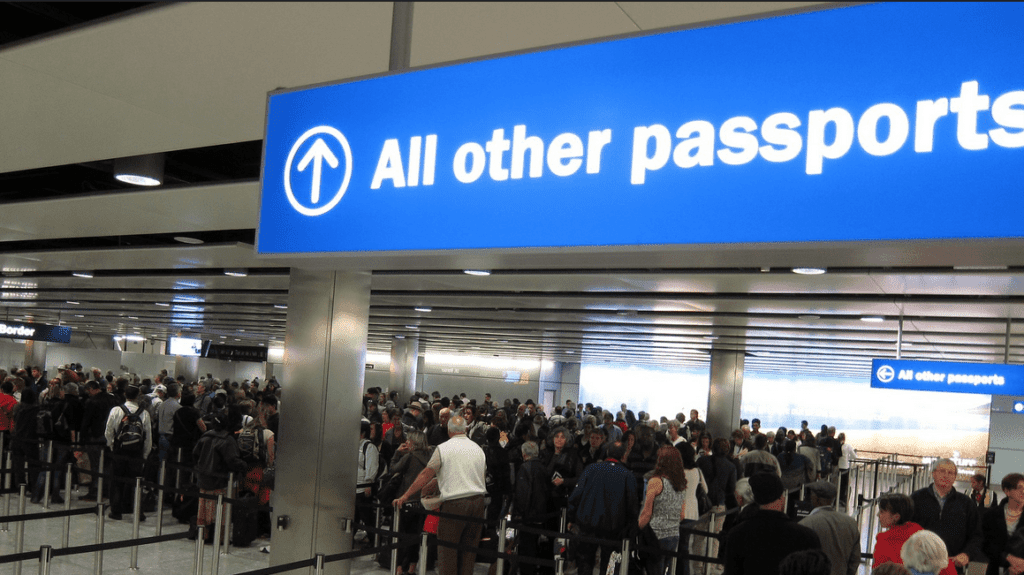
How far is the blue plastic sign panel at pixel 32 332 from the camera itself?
23016 mm

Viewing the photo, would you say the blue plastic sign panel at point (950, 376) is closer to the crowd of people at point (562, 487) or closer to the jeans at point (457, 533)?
the crowd of people at point (562, 487)

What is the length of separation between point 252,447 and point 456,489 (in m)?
Result: 4.05

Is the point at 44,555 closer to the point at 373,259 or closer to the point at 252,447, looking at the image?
the point at 373,259

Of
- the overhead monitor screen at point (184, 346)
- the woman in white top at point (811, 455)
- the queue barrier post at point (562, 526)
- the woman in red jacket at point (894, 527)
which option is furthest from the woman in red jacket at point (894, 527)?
the overhead monitor screen at point (184, 346)

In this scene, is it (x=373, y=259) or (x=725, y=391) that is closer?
(x=373, y=259)

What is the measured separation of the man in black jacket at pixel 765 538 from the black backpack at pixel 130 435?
31.1 feet

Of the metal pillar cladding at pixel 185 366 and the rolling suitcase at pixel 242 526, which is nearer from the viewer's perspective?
the rolling suitcase at pixel 242 526

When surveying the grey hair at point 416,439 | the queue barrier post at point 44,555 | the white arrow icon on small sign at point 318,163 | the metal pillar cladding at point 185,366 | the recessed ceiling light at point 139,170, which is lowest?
the metal pillar cladding at point 185,366

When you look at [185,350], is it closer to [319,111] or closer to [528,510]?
[528,510]

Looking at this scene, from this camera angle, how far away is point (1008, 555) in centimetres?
549

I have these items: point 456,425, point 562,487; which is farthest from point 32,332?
point 456,425

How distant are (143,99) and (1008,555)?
6.21 m

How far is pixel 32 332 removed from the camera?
78.8ft

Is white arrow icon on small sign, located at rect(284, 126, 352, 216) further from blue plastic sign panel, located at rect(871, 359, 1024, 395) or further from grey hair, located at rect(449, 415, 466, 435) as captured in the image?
blue plastic sign panel, located at rect(871, 359, 1024, 395)
